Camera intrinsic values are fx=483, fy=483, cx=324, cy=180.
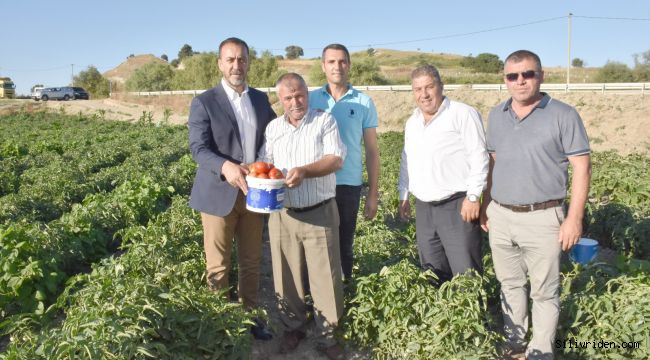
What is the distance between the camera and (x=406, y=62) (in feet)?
258

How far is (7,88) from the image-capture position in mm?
44969

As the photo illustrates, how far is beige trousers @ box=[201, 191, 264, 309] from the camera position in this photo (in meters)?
3.72

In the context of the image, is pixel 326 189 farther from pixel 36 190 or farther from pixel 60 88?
pixel 60 88

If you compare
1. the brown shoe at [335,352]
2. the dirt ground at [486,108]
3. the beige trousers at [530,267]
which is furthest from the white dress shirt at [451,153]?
the dirt ground at [486,108]

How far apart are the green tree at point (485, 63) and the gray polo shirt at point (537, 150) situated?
6037 centimetres

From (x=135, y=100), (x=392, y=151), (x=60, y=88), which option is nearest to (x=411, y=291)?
(x=392, y=151)

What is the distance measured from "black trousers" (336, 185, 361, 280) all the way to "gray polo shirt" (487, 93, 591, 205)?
3.63 feet

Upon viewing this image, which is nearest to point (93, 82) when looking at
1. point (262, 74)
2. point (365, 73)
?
point (262, 74)

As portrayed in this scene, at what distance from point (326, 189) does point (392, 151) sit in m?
10.4

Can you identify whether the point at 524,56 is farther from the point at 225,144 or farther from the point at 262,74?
the point at 262,74

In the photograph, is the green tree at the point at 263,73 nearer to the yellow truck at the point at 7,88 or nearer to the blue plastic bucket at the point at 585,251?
the yellow truck at the point at 7,88

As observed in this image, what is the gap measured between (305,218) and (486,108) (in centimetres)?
2428

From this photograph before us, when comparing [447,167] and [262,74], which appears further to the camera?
[262,74]

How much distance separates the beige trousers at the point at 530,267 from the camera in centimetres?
328
